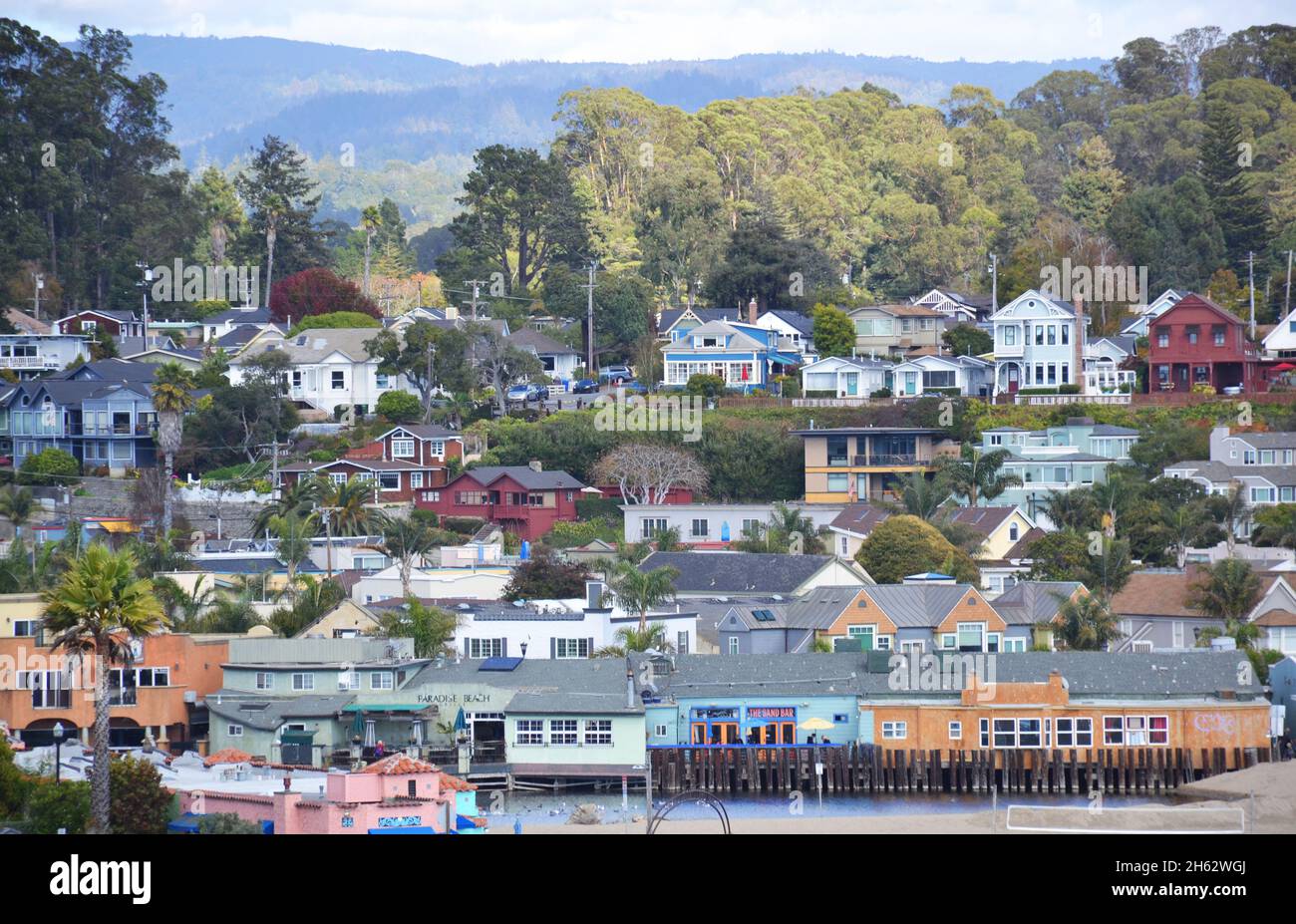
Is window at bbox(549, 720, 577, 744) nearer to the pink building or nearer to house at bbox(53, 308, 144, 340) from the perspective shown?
the pink building

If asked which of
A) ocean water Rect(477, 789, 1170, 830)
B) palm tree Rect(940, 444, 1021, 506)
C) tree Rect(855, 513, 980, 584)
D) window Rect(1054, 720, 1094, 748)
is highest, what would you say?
palm tree Rect(940, 444, 1021, 506)

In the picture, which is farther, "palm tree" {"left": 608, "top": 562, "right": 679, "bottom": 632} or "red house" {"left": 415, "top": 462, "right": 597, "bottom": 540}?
"red house" {"left": 415, "top": 462, "right": 597, "bottom": 540}

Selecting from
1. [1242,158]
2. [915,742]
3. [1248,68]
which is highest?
[1248,68]

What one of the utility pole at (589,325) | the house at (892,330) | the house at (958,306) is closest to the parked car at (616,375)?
the utility pole at (589,325)

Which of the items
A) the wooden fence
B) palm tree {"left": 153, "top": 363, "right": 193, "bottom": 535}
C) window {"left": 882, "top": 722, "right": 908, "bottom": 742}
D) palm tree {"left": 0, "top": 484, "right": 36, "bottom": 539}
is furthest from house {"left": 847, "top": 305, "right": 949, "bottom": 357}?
the wooden fence

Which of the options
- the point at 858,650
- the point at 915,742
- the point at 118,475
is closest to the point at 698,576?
the point at 858,650
